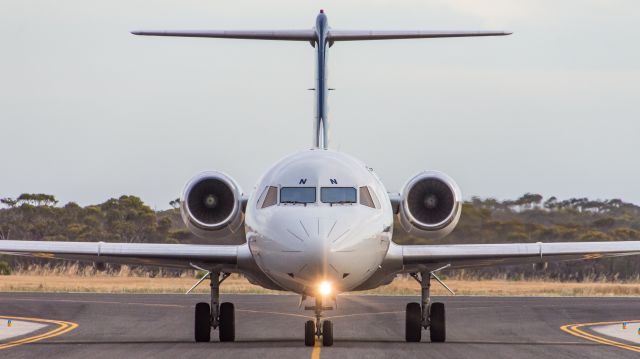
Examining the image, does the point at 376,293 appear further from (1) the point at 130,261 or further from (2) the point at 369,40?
(1) the point at 130,261

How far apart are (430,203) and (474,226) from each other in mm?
24645

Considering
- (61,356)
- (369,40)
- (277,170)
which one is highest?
(369,40)

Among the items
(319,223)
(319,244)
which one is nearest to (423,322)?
(319,223)

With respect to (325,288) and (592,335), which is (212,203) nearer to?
(325,288)

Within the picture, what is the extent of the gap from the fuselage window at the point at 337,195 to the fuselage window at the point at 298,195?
17 centimetres

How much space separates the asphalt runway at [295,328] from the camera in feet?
66.2

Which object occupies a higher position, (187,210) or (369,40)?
(369,40)

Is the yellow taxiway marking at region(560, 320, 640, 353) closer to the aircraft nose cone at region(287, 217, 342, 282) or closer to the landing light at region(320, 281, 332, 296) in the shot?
the landing light at region(320, 281, 332, 296)

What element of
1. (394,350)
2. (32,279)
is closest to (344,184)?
(394,350)

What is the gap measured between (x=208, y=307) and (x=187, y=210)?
6.60 feet

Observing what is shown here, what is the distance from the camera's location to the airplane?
1967cm

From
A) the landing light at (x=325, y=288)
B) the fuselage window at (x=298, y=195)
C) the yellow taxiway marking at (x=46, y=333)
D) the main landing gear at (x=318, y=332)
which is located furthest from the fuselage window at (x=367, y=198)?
the yellow taxiway marking at (x=46, y=333)

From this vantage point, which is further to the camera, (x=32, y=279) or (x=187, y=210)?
(x=32, y=279)

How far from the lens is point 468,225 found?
4900 centimetres
